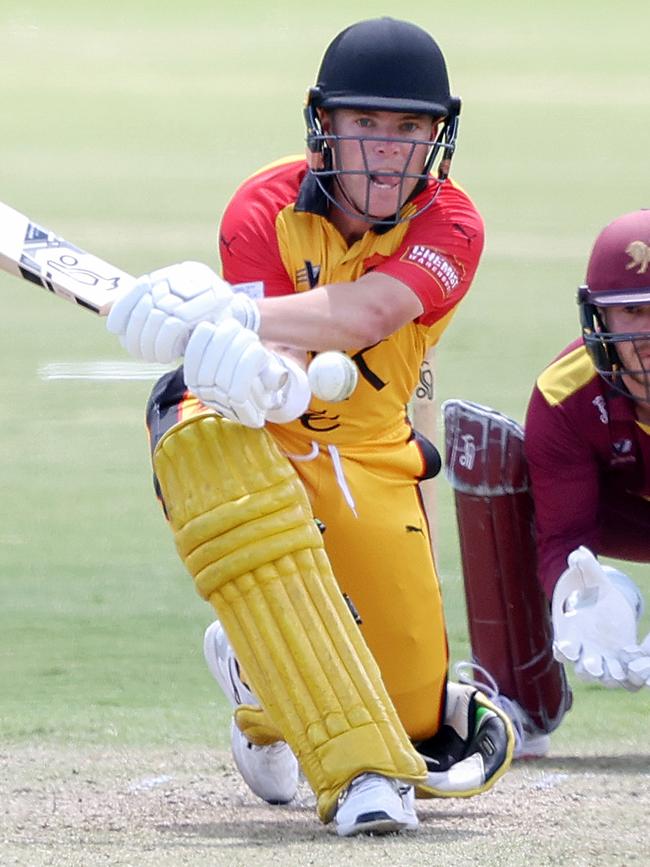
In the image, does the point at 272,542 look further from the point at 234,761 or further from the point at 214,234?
the point at 214,234

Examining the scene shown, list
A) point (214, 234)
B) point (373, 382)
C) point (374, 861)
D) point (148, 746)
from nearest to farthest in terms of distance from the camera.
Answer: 1. point (374, 861)
2. point (373, 382)
3. point (148, 746)
4. point (214, 234)

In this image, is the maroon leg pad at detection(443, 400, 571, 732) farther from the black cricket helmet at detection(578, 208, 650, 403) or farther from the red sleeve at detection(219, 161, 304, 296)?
the red sleeve at detection(219, 161, 304, 296)

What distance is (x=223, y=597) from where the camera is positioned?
2.54 meters

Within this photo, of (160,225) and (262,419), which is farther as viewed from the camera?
(160,225)

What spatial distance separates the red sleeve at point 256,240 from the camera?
A: 293cm

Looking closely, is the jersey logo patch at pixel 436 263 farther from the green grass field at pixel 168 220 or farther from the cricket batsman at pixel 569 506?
the green grass field at pixel 168 220

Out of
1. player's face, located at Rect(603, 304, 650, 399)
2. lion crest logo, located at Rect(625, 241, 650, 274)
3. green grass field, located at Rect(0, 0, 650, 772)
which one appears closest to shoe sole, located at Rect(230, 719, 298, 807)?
green grass field, located at Rect(0, 0, 650, 772)

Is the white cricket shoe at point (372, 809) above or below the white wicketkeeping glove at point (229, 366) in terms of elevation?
below

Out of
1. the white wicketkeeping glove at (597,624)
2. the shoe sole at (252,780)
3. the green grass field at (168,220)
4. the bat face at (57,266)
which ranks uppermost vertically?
the bat face at (57,266)

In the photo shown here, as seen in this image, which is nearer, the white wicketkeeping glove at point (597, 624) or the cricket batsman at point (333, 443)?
the cricket batsman at point (333, 443)

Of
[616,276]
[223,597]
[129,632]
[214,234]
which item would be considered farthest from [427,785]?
[214,234]

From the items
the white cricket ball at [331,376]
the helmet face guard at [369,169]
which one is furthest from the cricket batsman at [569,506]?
the white cricket ball at [331,376]

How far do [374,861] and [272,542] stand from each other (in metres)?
0.49

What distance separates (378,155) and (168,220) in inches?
232
